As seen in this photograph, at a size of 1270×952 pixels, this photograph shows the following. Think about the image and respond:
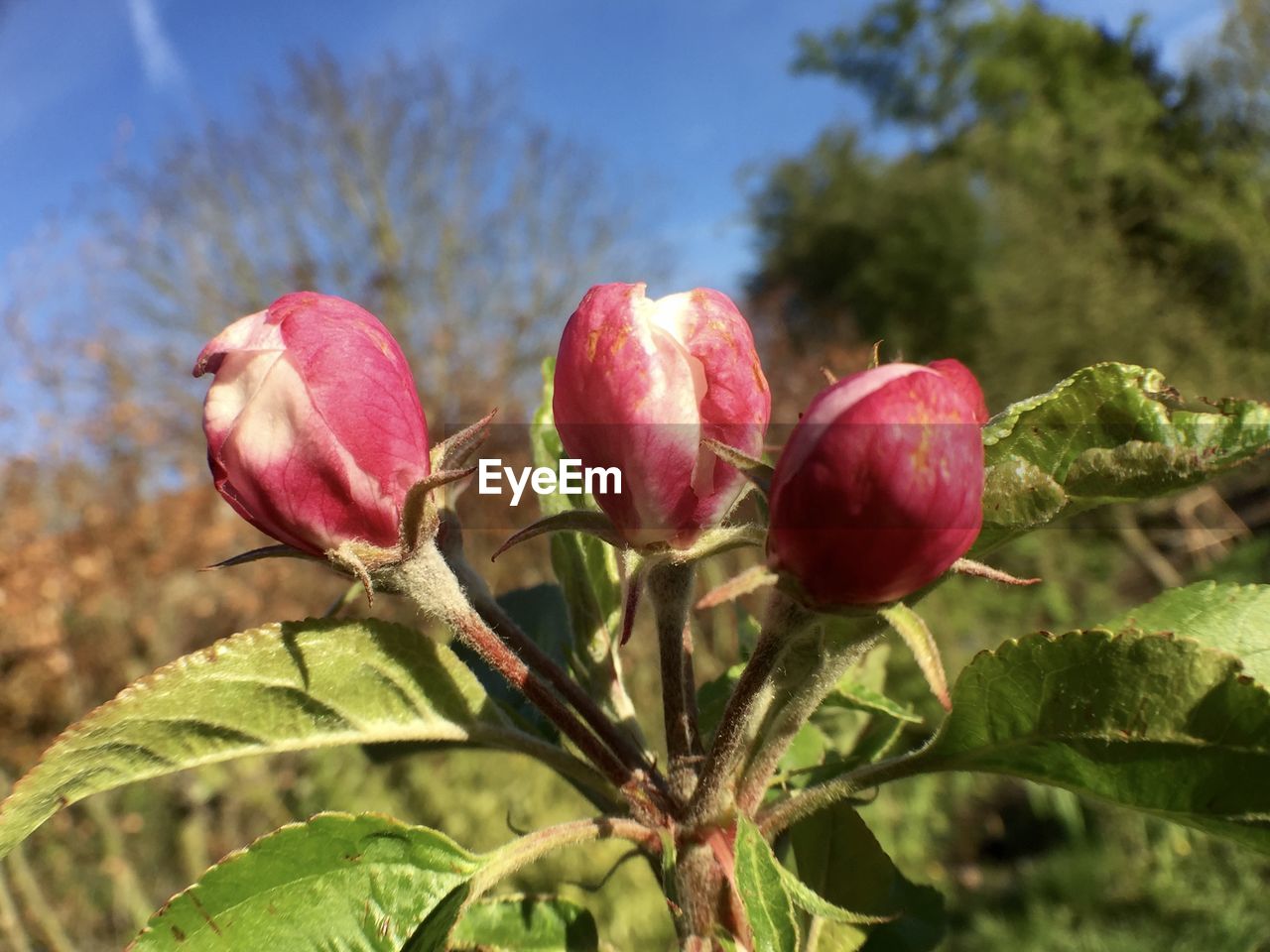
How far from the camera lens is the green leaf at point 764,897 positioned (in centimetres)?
53

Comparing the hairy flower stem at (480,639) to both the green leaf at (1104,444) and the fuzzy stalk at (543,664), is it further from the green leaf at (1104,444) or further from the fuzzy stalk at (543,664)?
the green leaf at (1104,444)

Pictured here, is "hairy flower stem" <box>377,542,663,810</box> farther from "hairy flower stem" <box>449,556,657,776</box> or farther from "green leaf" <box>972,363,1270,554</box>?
"green leaf" <box>972,363,1270,554</box>

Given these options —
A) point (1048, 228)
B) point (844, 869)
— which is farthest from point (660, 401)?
point (1048, 228)

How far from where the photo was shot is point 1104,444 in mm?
562

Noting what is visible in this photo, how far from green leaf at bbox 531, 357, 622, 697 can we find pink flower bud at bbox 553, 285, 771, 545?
189mm

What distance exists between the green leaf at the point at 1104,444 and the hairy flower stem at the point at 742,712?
14 cm

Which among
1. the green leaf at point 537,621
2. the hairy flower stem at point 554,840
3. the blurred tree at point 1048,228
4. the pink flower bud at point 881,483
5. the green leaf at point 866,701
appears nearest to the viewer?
the pink flower bud at point 881,483

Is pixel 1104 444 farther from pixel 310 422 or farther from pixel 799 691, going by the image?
pixel 310 422

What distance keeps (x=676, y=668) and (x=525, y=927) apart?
261 millimetres

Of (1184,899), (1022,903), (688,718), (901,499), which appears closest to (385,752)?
(688,718)

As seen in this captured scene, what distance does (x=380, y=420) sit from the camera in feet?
1.90

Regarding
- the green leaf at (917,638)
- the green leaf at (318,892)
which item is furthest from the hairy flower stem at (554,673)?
the green leaf at (917,638)

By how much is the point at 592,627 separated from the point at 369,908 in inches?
11.3

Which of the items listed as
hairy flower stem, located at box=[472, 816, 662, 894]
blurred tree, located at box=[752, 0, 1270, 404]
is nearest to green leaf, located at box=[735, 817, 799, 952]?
hairy flower stem, located at box=[472, 816, 662, 894]
